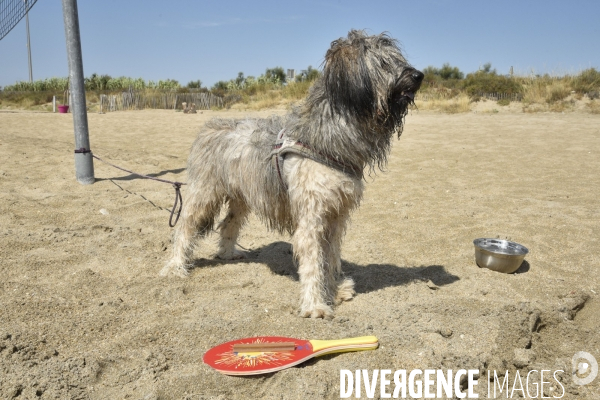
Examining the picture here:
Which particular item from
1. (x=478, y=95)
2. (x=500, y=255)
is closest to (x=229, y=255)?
(x=500, y=255)

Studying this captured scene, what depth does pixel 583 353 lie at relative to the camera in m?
3.55

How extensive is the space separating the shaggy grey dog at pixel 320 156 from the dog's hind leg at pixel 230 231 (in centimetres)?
53

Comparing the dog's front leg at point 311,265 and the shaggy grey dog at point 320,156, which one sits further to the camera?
the dog's front leg at point 311,265

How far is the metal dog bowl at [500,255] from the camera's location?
495 centimetres

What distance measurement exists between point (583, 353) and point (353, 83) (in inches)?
103

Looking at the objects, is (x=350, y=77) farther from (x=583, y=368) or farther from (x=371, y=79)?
(x=583, y=368)

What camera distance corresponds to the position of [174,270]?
496 cm

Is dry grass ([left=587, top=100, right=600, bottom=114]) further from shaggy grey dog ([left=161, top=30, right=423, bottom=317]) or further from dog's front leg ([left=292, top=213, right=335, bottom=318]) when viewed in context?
dog's front leg ([left=292, top=213, right=335, bottom=318])

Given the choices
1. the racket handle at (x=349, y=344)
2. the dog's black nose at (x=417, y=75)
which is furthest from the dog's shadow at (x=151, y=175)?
the dog's black nose at (x=417, y=75)

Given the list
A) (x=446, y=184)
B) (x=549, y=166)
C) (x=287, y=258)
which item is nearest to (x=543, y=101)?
(x=549, y=166)

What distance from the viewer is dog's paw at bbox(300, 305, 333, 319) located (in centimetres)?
404

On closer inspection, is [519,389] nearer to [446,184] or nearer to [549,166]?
[446,184]

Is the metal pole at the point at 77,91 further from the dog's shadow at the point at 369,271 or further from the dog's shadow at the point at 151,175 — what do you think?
the dog's shadow at the point at 369,271

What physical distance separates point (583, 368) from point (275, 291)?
8.30 feet
